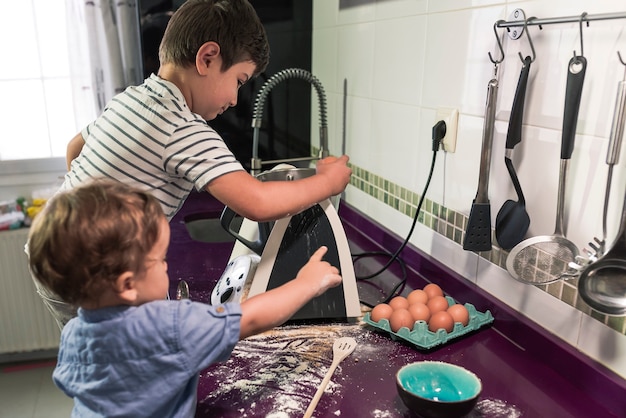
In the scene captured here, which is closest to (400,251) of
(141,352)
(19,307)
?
(141,352)

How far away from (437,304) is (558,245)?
25 cm

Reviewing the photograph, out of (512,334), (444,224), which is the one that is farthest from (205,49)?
(512,334)

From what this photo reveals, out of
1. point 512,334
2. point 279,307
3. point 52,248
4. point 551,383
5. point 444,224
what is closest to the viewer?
point 52,248

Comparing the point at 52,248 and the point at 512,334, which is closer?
the point at 52,248

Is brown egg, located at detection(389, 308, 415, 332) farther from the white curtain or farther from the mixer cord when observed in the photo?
the white curtain

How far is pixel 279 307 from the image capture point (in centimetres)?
75

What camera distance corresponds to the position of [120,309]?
656 millimetres

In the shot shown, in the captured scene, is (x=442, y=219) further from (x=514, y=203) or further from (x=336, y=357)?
(x=336, y=357)

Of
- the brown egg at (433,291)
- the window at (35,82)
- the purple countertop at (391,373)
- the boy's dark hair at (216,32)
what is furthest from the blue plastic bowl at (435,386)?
the window at (35,82)

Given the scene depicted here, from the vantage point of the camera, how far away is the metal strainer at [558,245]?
0.77 meters

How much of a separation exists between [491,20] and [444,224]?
422 mm

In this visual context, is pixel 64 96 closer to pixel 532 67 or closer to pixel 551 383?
pixel 532 67

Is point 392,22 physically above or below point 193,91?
above

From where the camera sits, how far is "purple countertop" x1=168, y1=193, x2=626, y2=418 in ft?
2.57
